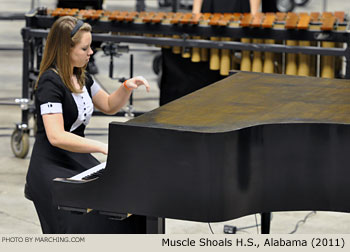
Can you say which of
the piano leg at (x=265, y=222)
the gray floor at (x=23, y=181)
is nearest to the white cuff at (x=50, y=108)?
the piano leg at (x=265, y=222)

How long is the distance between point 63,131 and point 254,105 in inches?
34.8

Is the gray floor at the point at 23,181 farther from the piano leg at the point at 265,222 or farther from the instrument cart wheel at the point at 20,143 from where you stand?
the piano leg at the point at 265,222

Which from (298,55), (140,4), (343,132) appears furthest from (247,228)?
(140,4)

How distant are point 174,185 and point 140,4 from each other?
9.76m

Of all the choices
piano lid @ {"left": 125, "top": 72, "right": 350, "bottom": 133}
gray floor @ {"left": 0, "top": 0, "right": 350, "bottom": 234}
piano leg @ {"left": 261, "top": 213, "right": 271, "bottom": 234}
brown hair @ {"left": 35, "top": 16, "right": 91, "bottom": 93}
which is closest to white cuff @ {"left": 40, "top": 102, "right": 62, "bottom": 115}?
brown hair @ {"left": 35, "top": 16, "right": 91, "bottom": 93}

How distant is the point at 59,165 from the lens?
4066 mm

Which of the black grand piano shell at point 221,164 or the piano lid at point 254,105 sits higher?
the piano lid at point 254,105

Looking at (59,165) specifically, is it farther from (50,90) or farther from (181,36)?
(181,36)

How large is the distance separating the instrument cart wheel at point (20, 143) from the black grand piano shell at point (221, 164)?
11.0 feet

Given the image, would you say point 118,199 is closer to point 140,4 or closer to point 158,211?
point 158,211

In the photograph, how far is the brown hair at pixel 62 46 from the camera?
159 inches

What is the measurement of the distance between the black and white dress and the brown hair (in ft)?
0.12

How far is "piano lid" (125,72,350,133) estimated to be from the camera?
137 inches

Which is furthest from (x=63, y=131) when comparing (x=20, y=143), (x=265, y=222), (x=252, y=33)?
(x=20, y=143)
